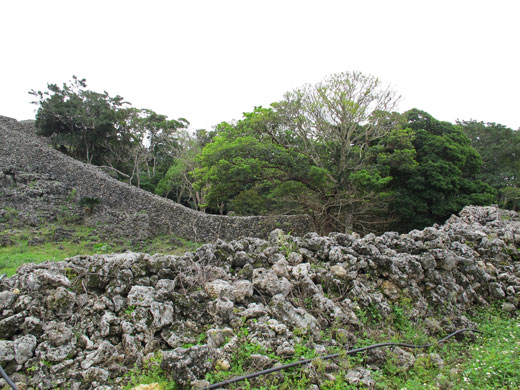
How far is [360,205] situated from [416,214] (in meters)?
2.34

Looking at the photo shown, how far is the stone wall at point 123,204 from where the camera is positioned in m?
14.7

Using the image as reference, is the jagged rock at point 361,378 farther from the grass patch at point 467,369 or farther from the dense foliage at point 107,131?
the dense foliage at point 107,131

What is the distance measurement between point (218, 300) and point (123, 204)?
14.9 metres

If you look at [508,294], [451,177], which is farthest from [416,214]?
[508,294]

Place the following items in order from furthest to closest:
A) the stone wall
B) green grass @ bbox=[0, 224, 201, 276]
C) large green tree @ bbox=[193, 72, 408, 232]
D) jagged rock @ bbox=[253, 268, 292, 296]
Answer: the stone wall → large green tree @ bbox=[193, 72, 408, 232] → green grass @ bbox=[0, 224, 201, 276] → jagged rock @ bbox=[253, 268, 292, 296]

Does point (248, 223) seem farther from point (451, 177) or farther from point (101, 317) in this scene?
point (101, 317)

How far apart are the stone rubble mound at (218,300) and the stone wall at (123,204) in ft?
28.4

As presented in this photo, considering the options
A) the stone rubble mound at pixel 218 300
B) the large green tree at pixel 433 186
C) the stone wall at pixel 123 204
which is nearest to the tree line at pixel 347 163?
the large green tree at pixel 433 186

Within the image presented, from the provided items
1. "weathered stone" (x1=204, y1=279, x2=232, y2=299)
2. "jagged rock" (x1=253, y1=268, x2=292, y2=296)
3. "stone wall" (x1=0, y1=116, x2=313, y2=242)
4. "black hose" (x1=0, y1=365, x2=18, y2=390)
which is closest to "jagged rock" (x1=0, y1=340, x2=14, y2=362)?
"black hose" (x1=0, y1=365, x2=18, y2=390)

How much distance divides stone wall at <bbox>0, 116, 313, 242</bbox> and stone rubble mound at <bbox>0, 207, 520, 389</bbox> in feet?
28.4

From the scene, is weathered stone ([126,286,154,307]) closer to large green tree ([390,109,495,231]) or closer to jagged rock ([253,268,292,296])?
jagged rock ([253,268,292,296])

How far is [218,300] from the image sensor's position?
3.86m

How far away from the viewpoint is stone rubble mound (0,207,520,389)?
3.10m

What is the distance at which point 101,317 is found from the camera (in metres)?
3.54
